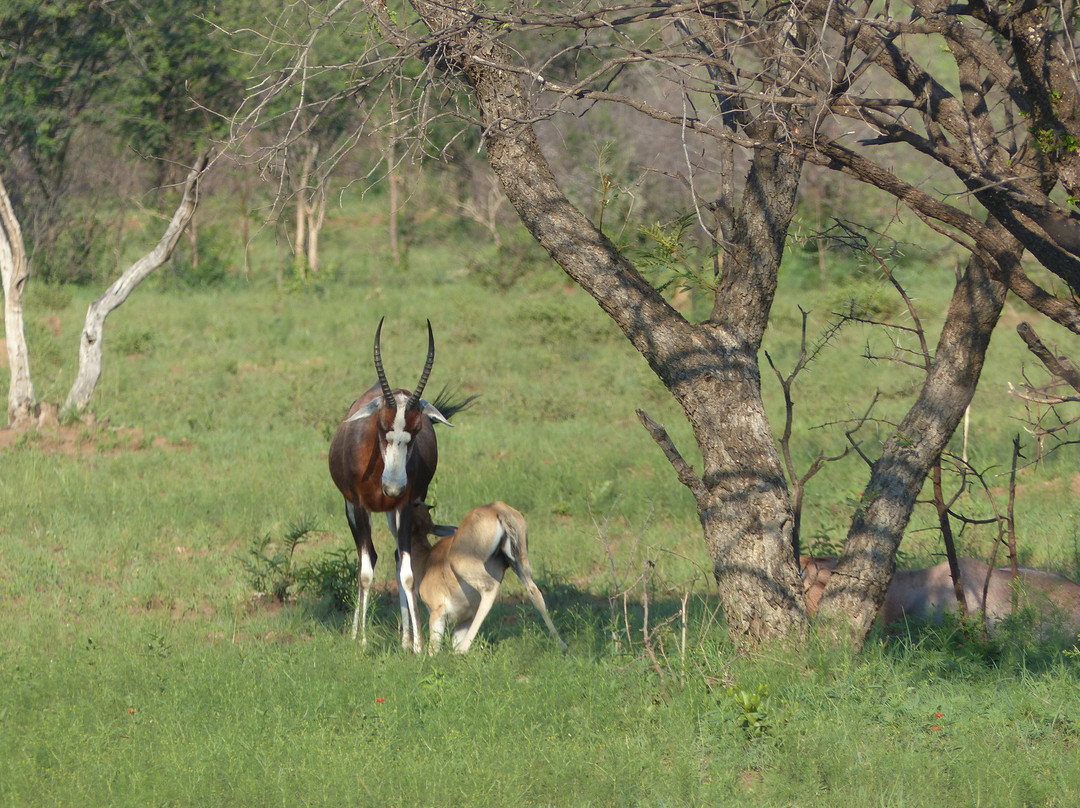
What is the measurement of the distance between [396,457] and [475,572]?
0.76 m

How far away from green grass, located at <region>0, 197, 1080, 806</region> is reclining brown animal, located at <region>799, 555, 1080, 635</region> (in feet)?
1.62

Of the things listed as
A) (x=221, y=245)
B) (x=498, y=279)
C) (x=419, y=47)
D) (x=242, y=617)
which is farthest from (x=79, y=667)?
(x=221, y=245)

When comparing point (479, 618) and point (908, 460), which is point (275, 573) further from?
point (908, 460)

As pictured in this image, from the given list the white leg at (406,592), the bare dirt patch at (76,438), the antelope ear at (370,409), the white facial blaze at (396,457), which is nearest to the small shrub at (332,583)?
the white leg at (406,592)

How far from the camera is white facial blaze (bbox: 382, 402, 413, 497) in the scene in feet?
19.4

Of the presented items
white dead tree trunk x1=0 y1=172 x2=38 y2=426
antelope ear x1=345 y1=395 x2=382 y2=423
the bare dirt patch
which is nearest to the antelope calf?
antelope ear x1=345 y1=395 x2=382 y2=423

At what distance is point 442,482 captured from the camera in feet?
32.2

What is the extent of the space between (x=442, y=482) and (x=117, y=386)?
5.98m

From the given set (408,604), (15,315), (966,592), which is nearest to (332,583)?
(408,604)

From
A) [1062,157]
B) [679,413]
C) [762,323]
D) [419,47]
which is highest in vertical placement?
[419,47]

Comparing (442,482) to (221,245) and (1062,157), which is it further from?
(221,245)

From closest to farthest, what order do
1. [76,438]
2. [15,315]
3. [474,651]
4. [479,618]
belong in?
1. [474,651]
2. [479,618]
3. [76,438]
4. [15,315]

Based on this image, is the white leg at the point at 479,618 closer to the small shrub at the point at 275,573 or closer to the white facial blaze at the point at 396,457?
the white facial blaze at the point at 396,457

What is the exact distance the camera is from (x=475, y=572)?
589cm
